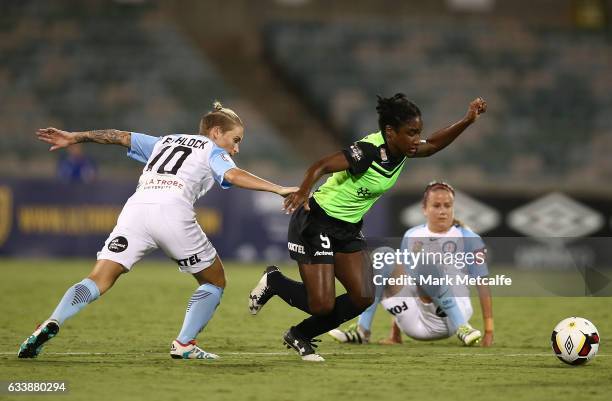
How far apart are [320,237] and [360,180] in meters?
0.51

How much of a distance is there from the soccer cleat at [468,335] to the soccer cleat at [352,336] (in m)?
0.79

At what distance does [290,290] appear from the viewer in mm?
8289

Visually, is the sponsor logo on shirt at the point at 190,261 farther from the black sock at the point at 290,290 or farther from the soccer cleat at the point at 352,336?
the soccer cleat at the point at 352,336

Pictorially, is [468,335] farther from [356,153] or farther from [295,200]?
[295,200]

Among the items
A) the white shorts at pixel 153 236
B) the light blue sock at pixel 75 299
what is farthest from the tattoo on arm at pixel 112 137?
the light blue sock at pixel 75 299

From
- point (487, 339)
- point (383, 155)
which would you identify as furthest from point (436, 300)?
point (383, 155)

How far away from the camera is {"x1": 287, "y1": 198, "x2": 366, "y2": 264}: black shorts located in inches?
310

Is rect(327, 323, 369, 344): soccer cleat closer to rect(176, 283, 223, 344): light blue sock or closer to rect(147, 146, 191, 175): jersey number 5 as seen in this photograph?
rect(176, 283, 223, 344): light blue sock

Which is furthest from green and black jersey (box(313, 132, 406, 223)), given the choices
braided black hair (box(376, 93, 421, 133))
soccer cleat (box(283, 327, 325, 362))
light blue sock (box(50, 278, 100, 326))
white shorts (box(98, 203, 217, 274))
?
light blue sock (box(50, 278, 100, 326))

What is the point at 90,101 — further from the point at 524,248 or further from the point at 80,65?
the point at 524,248

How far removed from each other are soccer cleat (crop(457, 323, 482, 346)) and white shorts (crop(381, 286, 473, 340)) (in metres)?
0.16

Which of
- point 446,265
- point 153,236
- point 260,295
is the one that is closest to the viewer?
point 153,236

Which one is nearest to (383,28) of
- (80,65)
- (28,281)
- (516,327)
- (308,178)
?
(80,65)

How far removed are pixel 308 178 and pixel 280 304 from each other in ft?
19.7
